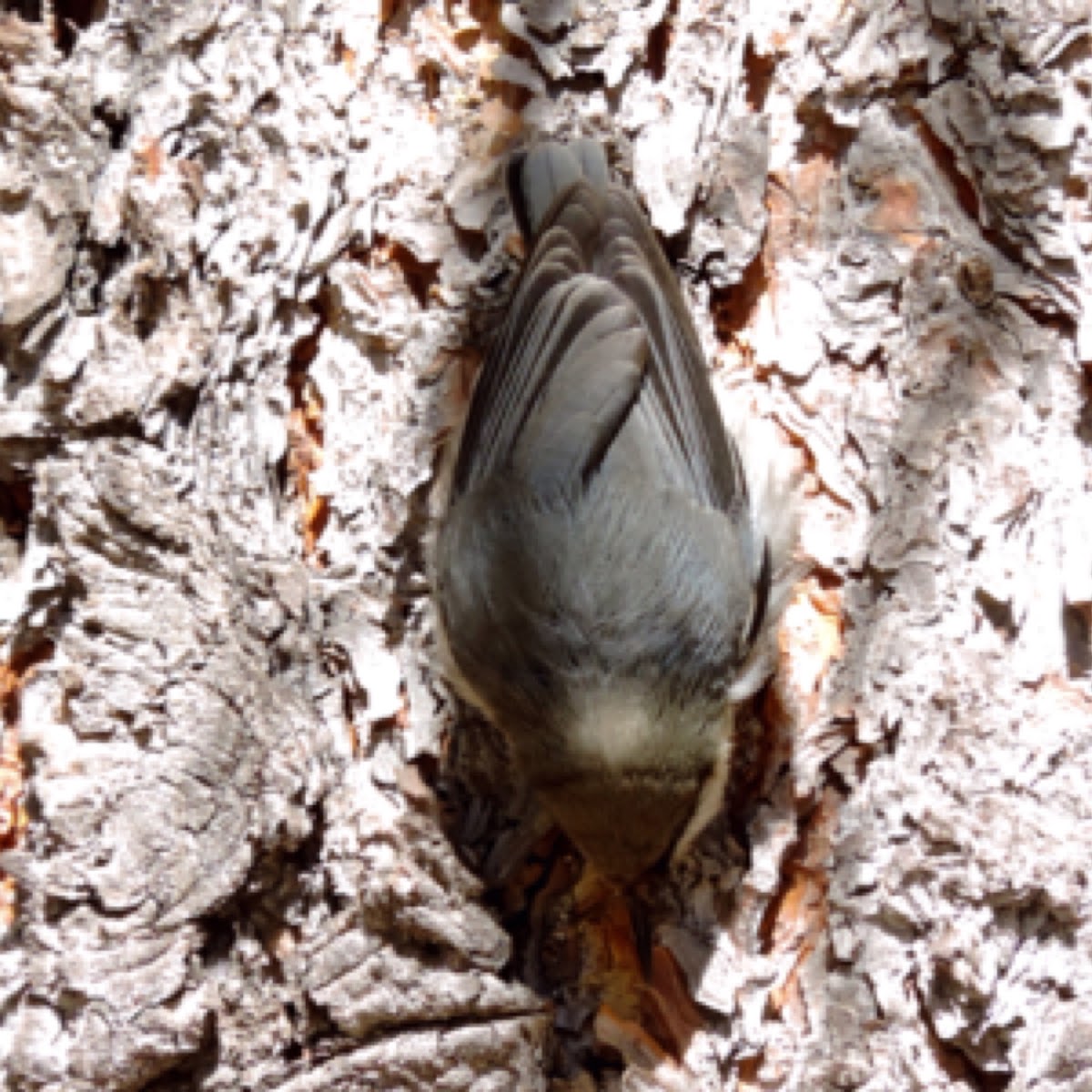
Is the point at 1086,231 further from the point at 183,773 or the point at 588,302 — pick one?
the point at 183,773

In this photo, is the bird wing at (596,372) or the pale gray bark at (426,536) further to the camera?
the bird wing at (596,372)

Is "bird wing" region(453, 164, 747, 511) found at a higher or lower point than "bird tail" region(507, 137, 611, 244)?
lower

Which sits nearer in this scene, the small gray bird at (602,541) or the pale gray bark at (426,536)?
the pale gray bark at (426,536)

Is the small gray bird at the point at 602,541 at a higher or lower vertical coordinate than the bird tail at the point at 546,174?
lower
